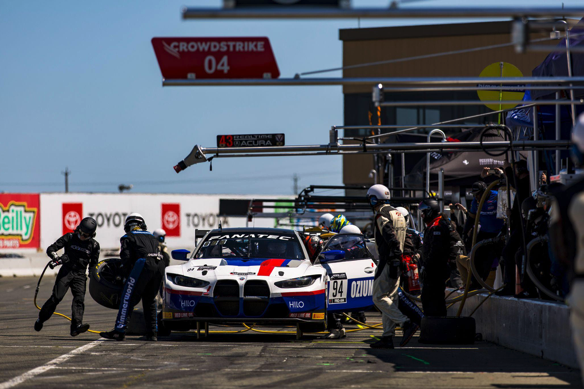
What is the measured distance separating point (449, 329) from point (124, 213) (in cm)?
3356

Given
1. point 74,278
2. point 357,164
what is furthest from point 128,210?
point 74,278

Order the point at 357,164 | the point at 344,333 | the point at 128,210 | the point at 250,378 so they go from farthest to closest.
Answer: the point at 357,164 < the point at 128,210 < the point at 344,333 < the point at 250,378

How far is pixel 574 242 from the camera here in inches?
189

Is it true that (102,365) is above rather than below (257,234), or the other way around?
below

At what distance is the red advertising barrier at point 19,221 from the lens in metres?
37.4

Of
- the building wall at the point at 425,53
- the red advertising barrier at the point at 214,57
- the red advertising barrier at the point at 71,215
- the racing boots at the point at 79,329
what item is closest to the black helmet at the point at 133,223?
the racing boots at the point at 79,329

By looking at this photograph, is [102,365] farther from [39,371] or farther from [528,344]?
[528,344]

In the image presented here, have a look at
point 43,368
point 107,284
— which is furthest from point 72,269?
point 43,368

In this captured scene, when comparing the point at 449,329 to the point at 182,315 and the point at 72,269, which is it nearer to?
the point at 182,315

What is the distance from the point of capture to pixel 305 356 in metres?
8.77

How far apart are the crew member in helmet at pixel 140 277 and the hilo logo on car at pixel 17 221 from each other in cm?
2830

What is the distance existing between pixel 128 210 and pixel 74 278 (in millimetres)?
31028

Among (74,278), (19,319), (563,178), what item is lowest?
(19,319)

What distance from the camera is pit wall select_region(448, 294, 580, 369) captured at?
26.2ft
